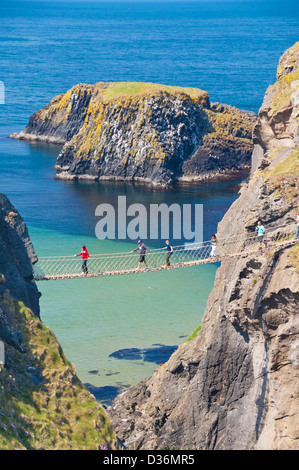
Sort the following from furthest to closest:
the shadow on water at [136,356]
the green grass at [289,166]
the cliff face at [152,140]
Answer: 1. the cliff face at [152,140]
2. the shadow on water at [136,356]
3. the green grass at [289,166]

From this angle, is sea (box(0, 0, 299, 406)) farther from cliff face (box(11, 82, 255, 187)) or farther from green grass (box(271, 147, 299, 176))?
green grass (box(271, 147, 299, 176))

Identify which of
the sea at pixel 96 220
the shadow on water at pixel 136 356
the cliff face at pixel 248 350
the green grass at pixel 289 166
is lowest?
the sea at pixel 96 220

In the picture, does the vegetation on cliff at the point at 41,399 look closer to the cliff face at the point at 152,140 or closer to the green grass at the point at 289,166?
the green grass at the point at 289,166

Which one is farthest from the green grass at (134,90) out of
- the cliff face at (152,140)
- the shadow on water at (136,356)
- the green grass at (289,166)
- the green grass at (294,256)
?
the green grass at (294,256)

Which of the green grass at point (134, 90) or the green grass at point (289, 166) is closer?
the green grass at point (289, 166)

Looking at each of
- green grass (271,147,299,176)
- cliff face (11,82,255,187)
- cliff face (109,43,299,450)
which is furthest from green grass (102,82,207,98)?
green grass (271,147,299,176)

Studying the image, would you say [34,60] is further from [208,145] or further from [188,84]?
[208,145]

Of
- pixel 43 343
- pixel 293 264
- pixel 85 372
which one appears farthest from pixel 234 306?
pixel 85 372
